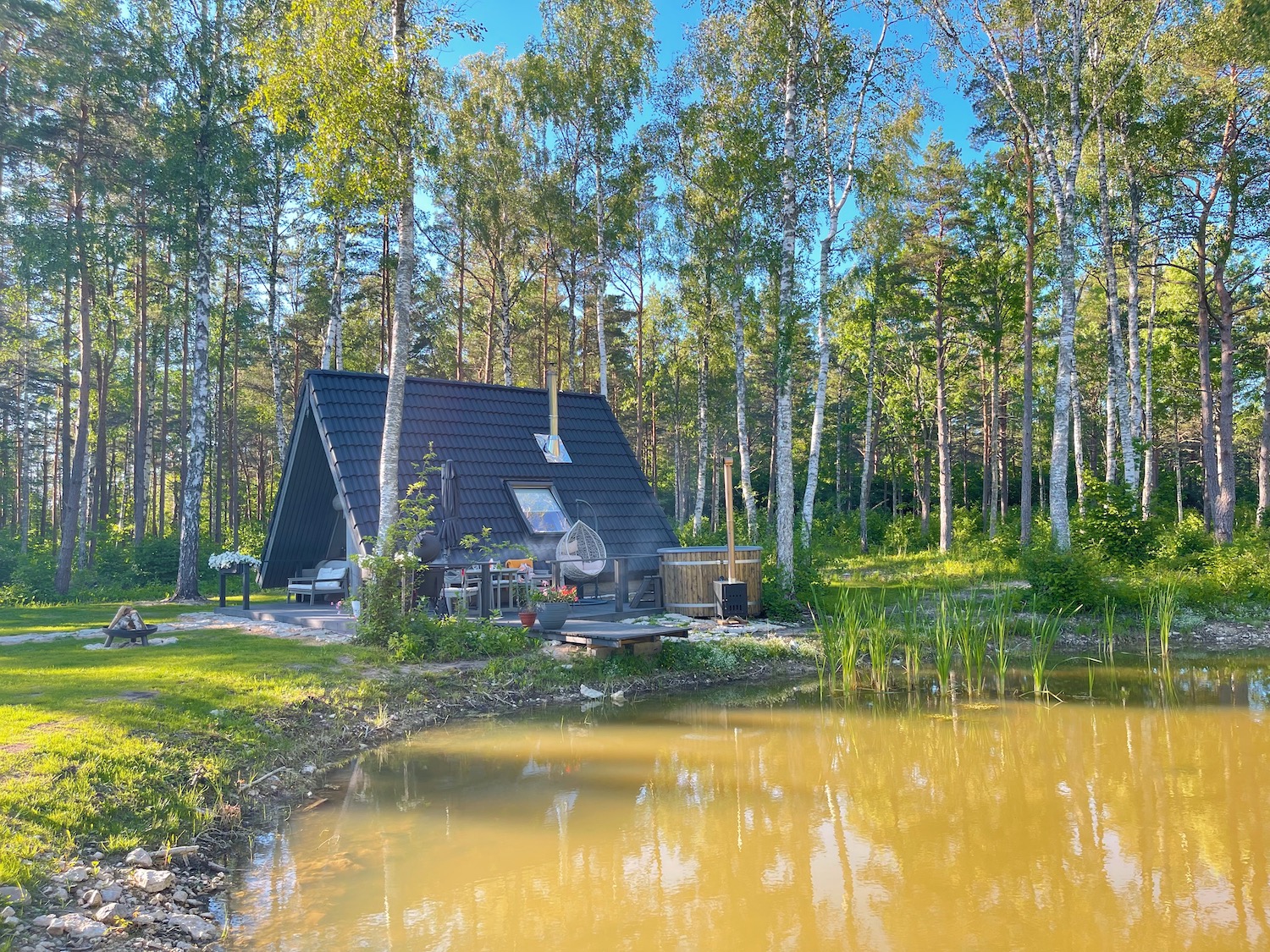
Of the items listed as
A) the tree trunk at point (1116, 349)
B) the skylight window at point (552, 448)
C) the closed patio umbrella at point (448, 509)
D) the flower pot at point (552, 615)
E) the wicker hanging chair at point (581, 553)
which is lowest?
the flower pot at point (552, 615)

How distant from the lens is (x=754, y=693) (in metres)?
8.81

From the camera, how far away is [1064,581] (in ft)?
39.7

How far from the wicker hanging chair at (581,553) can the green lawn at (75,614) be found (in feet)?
15.2

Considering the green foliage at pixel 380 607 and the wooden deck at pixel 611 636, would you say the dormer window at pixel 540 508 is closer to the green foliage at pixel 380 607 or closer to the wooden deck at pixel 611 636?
the wooden deck at pixel 611 636

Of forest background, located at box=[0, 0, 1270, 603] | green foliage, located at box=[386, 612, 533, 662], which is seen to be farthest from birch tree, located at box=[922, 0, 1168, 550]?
green foliage, located at box=[386, 612, 533, 662]

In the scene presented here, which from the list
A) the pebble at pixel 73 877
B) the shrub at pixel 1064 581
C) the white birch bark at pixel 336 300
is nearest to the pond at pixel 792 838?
the pebble at pixel 73 877

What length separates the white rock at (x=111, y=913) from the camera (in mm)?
3520

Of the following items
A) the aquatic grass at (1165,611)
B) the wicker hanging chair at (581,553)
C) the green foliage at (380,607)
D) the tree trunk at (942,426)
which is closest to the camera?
the green foliage at (380,607)

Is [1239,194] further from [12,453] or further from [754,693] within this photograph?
[12,453]

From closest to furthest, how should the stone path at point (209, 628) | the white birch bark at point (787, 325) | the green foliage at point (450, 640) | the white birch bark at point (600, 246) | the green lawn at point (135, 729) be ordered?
the green lawn at point (135, 729), the green foliage at point (450, 640), the stone path at point (209, 628), the white birch bark at point (787, 325), the white birch bark at point (600, 246)

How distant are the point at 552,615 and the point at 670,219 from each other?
50.3 ft

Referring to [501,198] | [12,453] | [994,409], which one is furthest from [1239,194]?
[12,453]

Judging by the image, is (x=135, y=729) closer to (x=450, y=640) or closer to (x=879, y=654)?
(x=450, y=640)

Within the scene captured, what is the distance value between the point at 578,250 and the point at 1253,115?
14.8 meters
